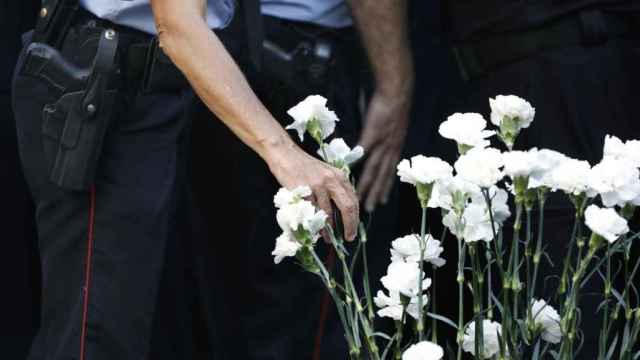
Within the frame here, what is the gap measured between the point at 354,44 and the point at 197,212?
44 centimetres

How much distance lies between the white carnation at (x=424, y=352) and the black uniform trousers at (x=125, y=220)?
3.34 feet

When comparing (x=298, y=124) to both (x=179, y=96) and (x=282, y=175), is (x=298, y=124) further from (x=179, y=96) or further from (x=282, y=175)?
(x=179, y=96)

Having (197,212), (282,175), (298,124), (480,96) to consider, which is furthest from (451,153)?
(298,124)

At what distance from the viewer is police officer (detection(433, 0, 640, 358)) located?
235cm

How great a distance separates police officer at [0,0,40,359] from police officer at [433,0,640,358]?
1135 millimetres

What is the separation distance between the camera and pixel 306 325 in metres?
2.61

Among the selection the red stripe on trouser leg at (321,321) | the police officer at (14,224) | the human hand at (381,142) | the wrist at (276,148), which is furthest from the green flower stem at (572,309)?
the police officer at (14,224)

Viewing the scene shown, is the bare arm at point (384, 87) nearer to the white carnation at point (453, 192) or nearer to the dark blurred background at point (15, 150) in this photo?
the dark blurred background at point (15, 150)

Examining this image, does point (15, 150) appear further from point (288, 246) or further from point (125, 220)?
point (288, 246)

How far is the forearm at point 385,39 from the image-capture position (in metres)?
2.43

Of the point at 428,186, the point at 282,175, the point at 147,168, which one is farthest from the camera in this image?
the point at 147,168

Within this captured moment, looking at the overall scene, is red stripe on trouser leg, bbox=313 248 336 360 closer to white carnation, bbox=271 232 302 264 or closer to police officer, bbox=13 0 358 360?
police officer, bbox=13 0 358 360

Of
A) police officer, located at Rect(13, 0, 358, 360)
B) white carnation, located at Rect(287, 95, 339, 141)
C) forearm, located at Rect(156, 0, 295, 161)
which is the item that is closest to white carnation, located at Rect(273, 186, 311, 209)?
white carnation, located at Rect(287, 95, 339, 141)

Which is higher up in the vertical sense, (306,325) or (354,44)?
(354,44)
